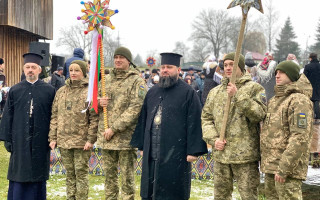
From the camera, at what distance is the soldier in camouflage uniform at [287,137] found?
3.94 metres

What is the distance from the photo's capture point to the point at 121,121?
204 inches

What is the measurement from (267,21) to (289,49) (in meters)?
5.20

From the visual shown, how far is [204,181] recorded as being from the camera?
7.54 meters

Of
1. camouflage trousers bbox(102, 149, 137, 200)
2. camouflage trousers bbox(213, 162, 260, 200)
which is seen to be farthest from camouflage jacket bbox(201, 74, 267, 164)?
camouflage trousers bbox(102, 149, 137, 200)

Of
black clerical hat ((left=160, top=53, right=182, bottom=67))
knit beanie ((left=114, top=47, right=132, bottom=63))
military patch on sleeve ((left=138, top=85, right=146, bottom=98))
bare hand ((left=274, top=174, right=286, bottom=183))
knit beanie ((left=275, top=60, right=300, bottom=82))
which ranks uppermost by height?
knit beanie ((left=114, top=47, right=132, bottom=63))

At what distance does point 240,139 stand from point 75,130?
7.83 feet

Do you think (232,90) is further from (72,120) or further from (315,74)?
(315,74)

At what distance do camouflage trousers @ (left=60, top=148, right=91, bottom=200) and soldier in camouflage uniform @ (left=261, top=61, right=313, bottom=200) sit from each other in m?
2.57

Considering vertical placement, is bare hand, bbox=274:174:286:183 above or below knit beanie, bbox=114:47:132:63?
below

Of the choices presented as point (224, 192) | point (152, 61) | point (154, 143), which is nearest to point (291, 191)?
point (224, 192)

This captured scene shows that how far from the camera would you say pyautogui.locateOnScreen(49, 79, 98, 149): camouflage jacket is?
17.8ft

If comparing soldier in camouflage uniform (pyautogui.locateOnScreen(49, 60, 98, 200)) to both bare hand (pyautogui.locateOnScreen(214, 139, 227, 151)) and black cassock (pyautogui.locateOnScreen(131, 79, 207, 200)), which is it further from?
bare hand (pyautogui.locateOnScreen(214, 139, 227, 151))

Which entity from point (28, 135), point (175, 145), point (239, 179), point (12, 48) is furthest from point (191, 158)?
point (12, 48)

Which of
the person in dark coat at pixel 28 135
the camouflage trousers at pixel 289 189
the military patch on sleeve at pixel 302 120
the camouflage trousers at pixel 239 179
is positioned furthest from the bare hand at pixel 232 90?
the person in dark coat at pixel 28 135
